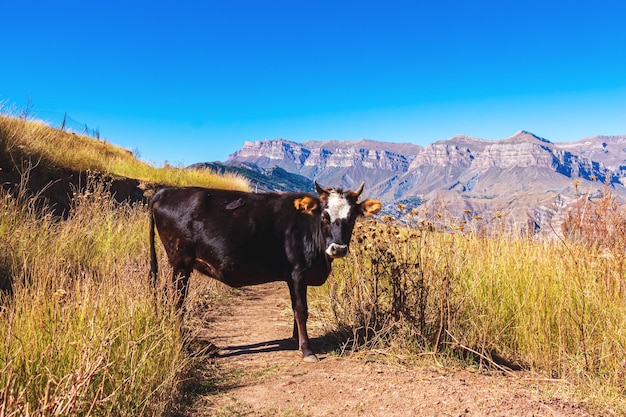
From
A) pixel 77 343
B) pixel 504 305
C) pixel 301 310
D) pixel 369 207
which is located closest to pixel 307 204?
pixel 369 207

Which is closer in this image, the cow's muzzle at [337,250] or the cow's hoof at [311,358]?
the cow's muzzle at [337,250]

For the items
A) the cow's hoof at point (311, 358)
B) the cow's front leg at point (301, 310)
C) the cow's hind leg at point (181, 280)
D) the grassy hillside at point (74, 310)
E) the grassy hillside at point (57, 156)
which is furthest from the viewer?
the grassy hillside at point (57, 156)

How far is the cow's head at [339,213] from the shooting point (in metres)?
5.22

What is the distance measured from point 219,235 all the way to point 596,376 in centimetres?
430

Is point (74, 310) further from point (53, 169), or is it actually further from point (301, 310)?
point (53, 169)

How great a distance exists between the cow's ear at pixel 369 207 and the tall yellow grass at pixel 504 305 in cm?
25

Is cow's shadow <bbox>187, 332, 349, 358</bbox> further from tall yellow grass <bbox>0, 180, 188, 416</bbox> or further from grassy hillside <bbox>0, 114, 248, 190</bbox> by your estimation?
grassy hillside <bbox>0, 114, 248, 190</bbox>

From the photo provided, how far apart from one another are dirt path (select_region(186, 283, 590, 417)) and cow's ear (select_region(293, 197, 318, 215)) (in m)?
1.74

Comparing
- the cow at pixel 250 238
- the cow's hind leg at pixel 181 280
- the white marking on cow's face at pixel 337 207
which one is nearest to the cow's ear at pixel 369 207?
the cow at pixel 250 238

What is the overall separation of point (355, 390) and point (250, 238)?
235 centimetres

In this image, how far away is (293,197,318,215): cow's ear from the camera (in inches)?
225

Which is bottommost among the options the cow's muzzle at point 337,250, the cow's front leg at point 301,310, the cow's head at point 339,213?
the cow's front leg at point 301,310

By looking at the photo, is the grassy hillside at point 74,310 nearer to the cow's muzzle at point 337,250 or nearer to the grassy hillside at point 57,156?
the grassy hillside at point 57,156

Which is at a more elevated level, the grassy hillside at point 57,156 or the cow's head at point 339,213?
the grassy hillside at point 57,156
